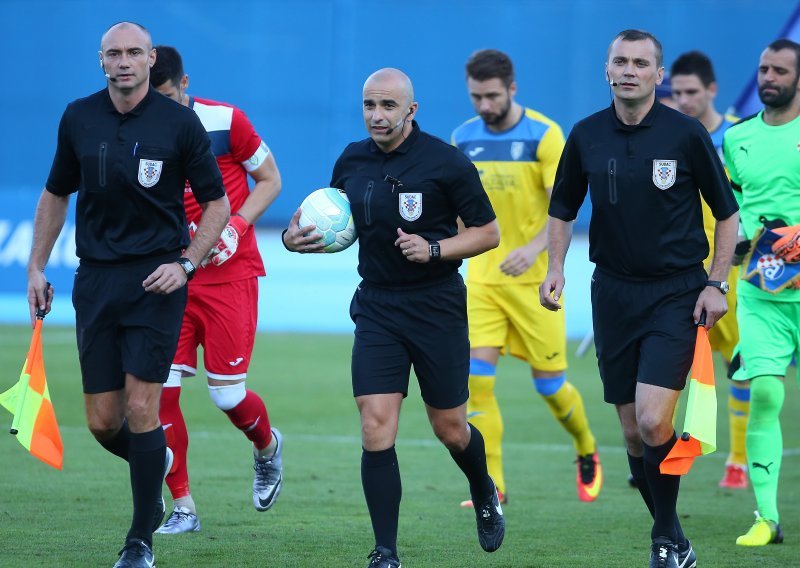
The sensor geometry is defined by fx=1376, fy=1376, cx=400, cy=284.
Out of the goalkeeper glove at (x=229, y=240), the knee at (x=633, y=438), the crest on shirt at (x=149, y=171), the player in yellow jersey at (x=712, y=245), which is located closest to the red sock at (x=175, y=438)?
the goalkeeper glove at (x=229, y=240)

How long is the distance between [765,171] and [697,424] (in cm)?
188

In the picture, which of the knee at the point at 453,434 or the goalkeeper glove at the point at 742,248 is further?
the goalkeeper glove at the point at 742,248

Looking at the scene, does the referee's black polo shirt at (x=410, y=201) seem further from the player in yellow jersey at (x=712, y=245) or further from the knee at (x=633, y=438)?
the player in yellow jersey at (x=712, y=245)

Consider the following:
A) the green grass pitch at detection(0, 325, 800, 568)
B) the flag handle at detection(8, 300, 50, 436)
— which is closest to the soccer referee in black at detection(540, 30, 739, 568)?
the green grass pitch at detection(0, 325, 800, 568)

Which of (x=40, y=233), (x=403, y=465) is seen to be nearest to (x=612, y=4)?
(x=403, y=465)

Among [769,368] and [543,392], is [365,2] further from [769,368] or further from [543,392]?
[769,368]

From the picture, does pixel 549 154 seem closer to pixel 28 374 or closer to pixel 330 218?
pixel 330 218

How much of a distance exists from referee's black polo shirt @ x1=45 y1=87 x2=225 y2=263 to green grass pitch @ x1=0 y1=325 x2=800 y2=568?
142 centimetres

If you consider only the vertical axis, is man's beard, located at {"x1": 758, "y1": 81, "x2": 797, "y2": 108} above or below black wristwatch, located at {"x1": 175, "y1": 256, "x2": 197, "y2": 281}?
above

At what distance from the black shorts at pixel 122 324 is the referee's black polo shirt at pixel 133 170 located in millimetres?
79

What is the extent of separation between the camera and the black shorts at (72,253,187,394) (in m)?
5.97

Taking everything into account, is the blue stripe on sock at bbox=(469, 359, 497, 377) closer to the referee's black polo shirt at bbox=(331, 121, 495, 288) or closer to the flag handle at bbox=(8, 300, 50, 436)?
the referee's black polo shirt at bbox=(331, 121, 495, 288)

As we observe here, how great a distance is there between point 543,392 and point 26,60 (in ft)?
51.7

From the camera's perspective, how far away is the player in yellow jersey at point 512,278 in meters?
8.49
